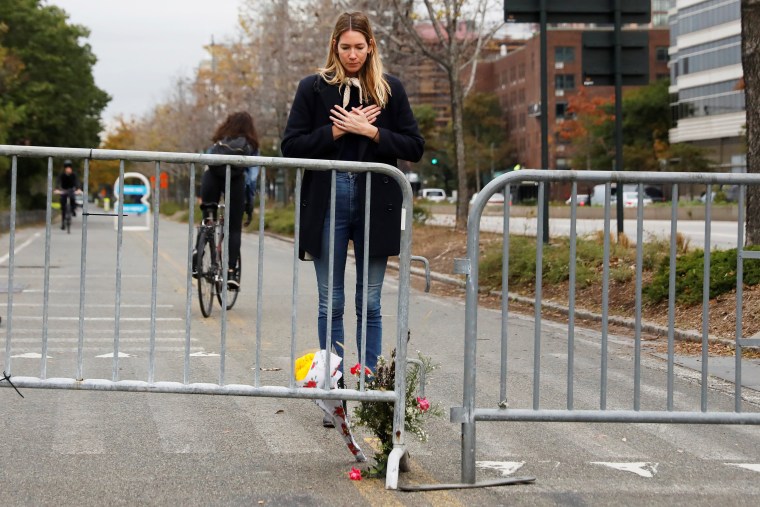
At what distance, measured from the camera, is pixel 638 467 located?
5973 millimetres

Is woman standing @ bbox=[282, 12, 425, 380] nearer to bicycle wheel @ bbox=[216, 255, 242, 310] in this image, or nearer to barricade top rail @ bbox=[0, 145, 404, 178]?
barricade top rail @ bbox=[0, 145, 404, 178]

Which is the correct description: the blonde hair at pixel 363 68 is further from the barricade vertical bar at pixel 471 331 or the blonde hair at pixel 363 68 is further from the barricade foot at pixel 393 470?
the barricade foot at pixel 393 470

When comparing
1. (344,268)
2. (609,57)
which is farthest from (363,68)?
(609,57)

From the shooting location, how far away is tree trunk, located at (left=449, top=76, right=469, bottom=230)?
2675 centimetres

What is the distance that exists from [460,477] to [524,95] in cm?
12791

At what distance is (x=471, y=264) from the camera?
5684 millimetres

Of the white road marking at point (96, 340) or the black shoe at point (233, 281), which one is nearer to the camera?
the white road marking at point (96, 340)

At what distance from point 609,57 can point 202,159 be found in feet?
43.0

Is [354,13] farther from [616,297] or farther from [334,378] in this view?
[616,297]

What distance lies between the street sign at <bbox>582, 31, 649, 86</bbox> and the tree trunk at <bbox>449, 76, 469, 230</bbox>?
8651 mm

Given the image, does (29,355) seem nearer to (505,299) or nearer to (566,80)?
(505,299)

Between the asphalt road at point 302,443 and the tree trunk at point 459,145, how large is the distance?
54.8ft

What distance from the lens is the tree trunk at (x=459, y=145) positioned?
2675 cm

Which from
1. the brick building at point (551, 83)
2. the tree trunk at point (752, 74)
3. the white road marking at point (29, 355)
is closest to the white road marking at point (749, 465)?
the white road marking at point (29, 355)
